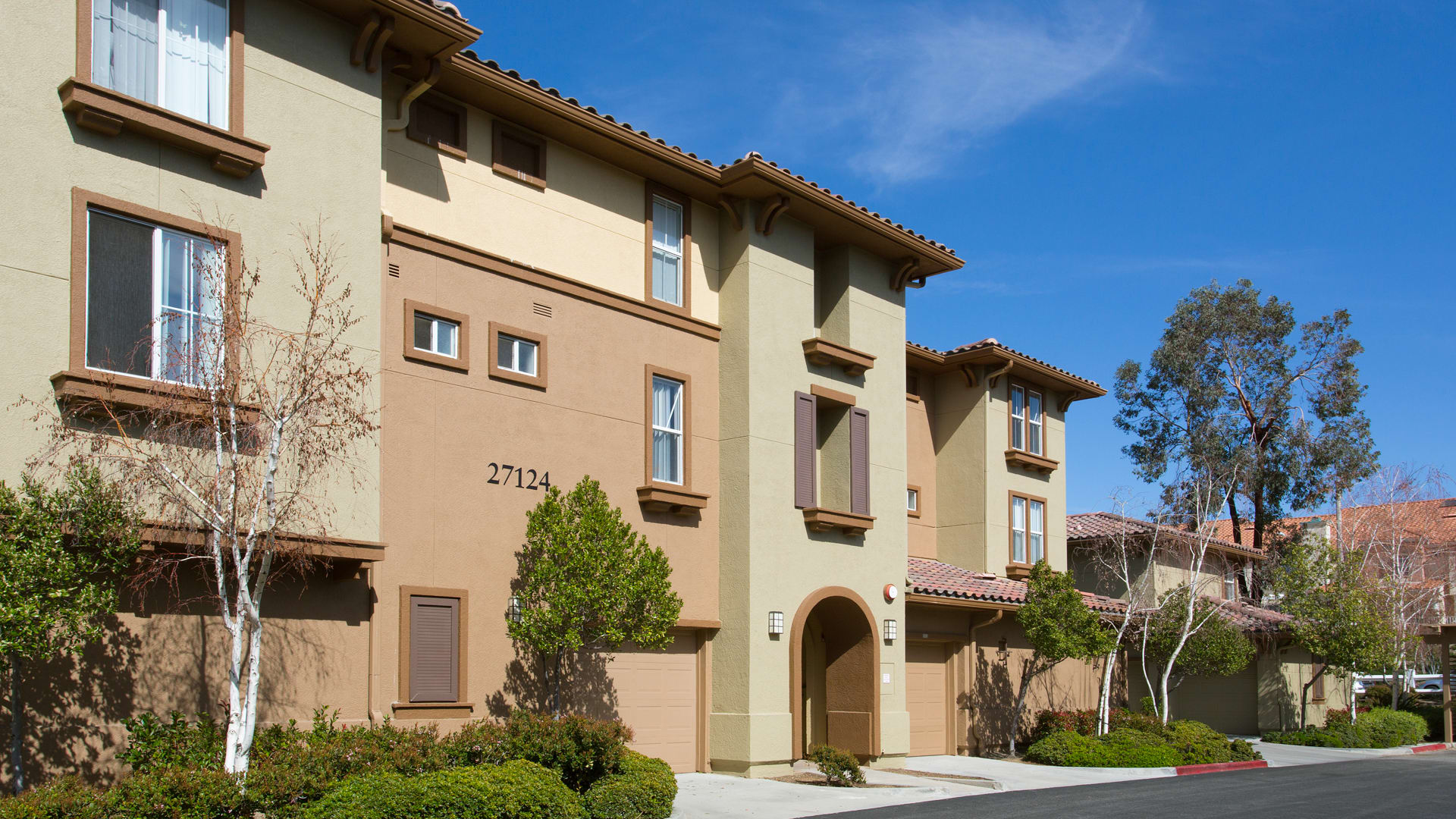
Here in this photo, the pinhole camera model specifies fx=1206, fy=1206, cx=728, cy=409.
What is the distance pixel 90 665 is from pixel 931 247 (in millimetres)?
16491

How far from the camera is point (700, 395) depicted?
20203 millimetres

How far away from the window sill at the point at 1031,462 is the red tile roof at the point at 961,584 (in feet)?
9.59

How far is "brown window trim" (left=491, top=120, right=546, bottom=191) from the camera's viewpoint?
17.6 m

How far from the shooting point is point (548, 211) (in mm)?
18266

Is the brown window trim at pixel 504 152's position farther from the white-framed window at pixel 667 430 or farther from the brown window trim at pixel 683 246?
the white-framed window at pixel 667 430

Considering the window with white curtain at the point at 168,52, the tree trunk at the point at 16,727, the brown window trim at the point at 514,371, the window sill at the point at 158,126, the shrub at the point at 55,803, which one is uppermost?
the window with white curtain at the point at 168,52

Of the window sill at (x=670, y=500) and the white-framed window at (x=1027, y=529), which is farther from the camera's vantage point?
the white-framed window at (x=1027, y=529)

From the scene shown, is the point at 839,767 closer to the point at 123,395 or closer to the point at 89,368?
the point at 123,395

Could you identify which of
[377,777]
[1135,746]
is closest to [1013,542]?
[1135,746]

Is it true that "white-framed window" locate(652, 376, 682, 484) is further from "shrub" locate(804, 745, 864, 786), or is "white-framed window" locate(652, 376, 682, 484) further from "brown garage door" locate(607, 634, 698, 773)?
"shrub" locate(804, 745, 864, 786)

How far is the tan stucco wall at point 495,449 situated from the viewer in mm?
15500

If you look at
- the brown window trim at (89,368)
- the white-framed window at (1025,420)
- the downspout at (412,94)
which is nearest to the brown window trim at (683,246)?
the downspout at (412,94)

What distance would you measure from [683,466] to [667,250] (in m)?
3.64

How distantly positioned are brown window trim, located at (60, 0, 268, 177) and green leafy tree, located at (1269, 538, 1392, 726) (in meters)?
30.1
